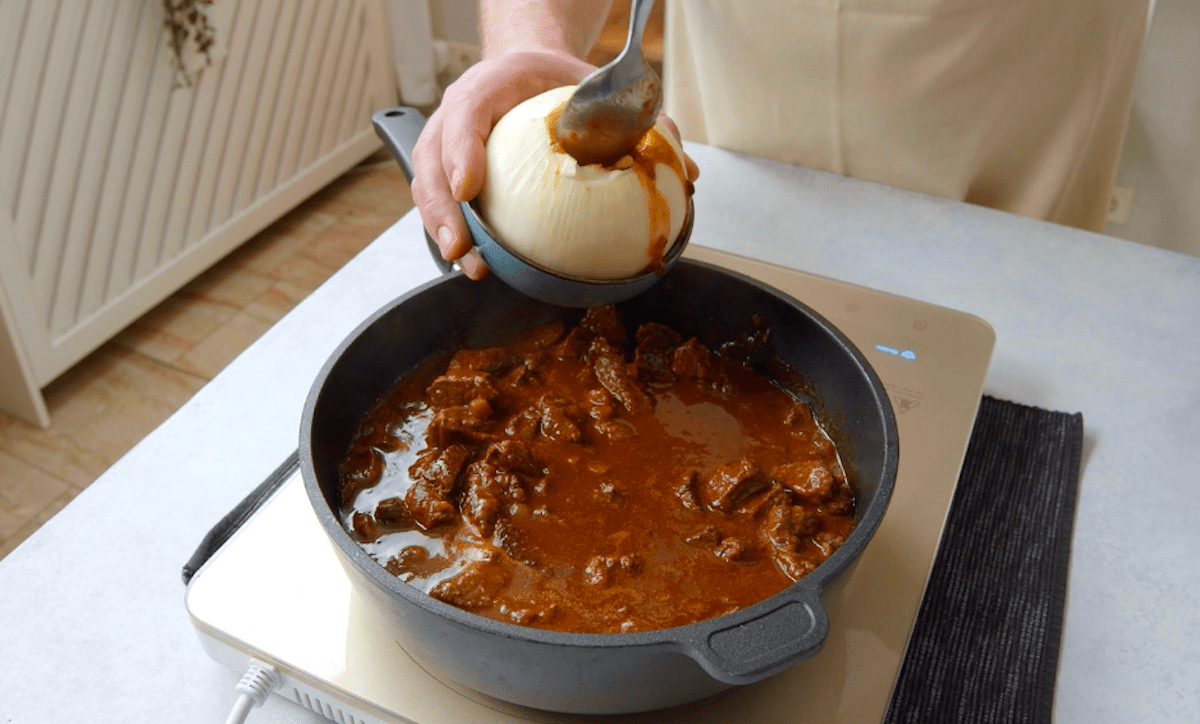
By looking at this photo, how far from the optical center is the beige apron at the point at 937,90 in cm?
A: 130

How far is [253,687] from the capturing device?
0.74 meters

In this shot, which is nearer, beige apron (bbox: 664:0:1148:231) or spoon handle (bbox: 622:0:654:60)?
spoon handle (bbox: 622:0:654:60)

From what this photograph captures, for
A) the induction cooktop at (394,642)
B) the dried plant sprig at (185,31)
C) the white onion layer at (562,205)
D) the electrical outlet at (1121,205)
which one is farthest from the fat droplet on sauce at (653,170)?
the dried plant sprig at (185,31)

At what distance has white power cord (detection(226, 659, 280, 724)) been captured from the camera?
733 millimetres

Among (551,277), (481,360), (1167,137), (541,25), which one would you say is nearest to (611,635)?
(551,277)

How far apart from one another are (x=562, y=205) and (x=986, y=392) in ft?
2.01

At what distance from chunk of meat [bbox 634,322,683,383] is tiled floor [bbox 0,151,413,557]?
158 centimetres

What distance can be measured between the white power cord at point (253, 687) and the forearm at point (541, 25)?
755 mm

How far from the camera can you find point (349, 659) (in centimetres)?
75

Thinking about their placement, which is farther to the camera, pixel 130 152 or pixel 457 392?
pixel 130 152

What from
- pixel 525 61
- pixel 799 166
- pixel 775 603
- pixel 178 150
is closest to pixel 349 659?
pixel 775 603

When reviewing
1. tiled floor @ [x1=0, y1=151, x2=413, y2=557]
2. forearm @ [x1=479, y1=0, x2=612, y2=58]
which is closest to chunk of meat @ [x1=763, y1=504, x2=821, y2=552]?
forearm @ [x1=479, y1=0, x2=612, y2=58]

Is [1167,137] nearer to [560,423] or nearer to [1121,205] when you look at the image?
[1121,205]

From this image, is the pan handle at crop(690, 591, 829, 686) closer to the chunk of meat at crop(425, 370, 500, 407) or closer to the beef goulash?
the beef goulash
